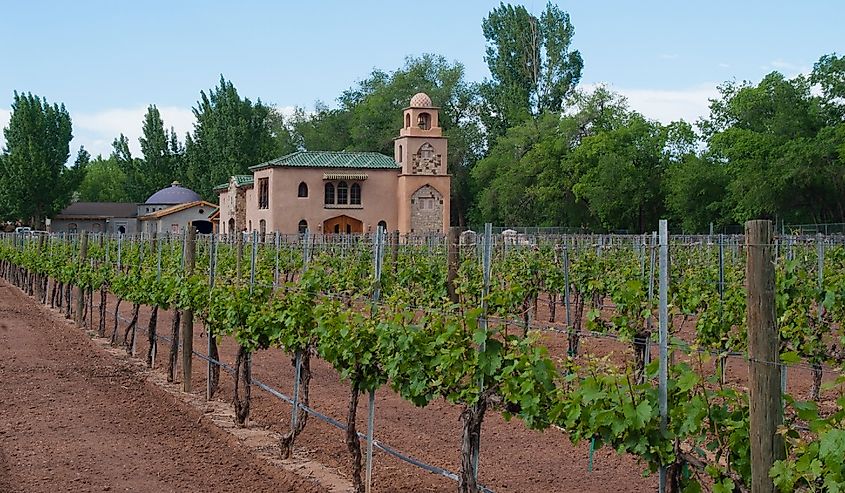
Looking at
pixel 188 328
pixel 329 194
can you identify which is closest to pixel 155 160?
pixel 329 194

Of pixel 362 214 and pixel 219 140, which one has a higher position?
pixel 219 140

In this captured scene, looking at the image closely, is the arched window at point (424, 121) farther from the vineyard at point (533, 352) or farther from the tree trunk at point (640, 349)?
the tree trunk at point (640, 349)

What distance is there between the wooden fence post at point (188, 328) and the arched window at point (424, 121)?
39.1 meters

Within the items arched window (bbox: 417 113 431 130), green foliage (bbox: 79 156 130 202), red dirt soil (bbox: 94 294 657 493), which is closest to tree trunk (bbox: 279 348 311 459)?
red dirt soil (bbox: 94 294 657 493)

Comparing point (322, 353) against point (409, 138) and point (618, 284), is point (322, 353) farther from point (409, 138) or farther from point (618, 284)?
point (409, 138)

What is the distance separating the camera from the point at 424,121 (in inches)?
2055

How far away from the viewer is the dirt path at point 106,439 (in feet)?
26.6

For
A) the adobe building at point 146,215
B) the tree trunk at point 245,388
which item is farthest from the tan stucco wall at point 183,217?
the tree trunk at point 245,388

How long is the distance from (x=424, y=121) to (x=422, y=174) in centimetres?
269

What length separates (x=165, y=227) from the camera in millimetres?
68500

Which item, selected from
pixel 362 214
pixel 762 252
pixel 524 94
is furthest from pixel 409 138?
pixel 762 252

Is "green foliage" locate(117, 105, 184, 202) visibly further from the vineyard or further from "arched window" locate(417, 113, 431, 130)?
the vineyard

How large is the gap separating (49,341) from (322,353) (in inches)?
417

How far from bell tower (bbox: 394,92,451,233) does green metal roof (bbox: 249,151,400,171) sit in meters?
1.20
